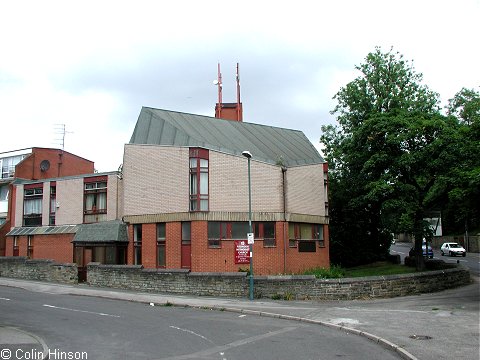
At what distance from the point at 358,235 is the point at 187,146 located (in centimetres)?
1780

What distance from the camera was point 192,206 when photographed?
97.8 feet

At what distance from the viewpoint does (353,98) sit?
37.4 meters

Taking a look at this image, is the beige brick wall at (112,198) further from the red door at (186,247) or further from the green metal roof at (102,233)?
the red door at (186,247)

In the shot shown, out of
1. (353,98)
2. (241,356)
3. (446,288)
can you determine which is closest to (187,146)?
(353,98)

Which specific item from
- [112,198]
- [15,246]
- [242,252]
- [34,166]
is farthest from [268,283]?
[34,166]

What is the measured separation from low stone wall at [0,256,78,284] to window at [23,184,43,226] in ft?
11.3

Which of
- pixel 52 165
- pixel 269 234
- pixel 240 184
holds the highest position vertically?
pixel 52 165

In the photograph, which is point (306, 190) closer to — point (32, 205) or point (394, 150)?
point (394, 150)

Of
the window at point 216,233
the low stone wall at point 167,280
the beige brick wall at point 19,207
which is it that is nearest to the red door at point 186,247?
the window at point 216,233

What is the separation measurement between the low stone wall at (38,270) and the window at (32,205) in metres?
3.45

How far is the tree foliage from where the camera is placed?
28266 millimetres

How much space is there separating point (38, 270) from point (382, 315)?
23.1 m

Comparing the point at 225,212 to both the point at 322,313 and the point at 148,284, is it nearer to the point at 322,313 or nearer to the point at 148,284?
the point at 148,284

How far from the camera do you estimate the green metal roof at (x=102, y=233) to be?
31.7 metres
